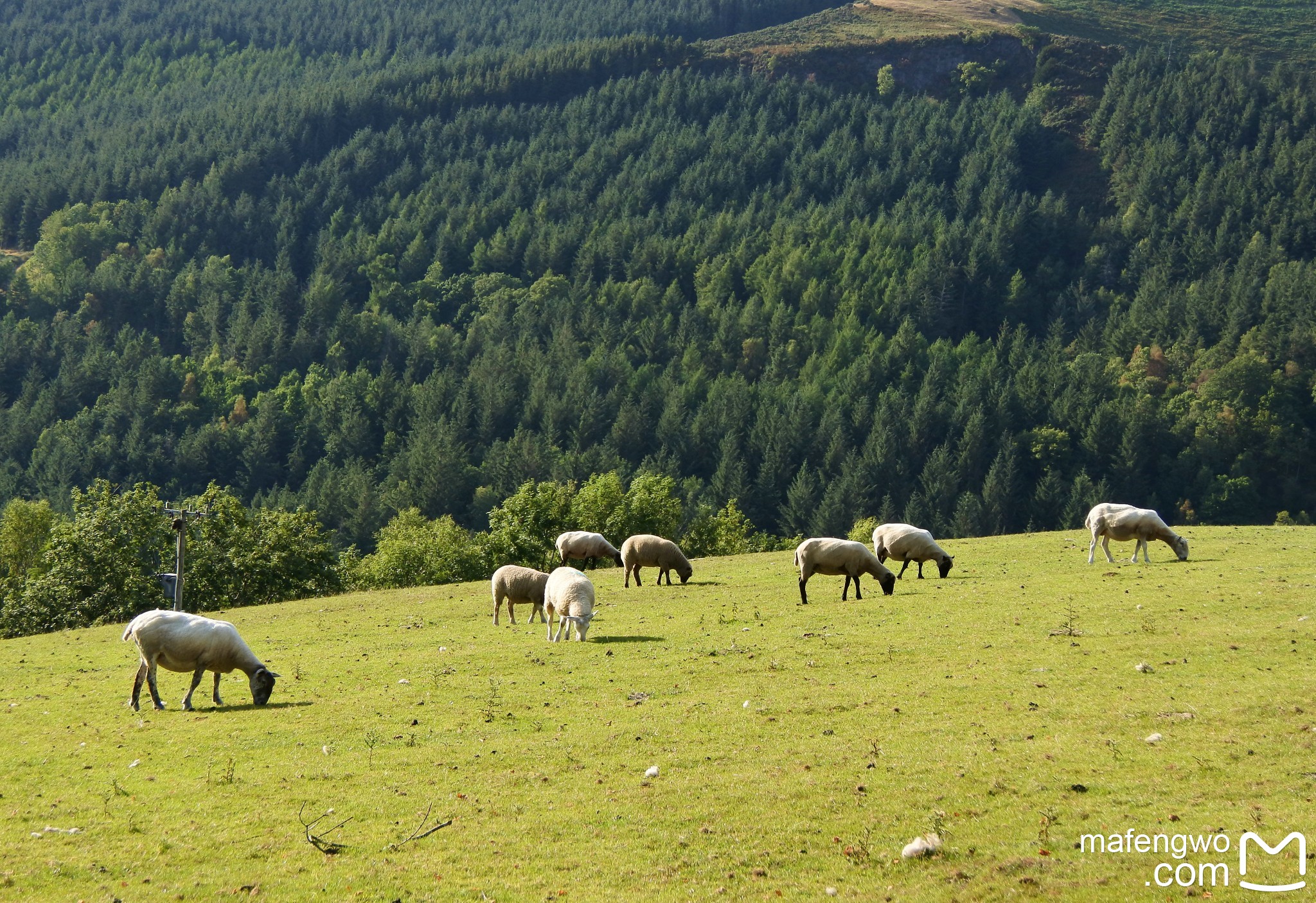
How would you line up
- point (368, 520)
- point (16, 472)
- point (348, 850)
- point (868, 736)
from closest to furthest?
1. point (348, 850)
2. point (868, 736)
3. point (368, 520)
4. point (16, 472)

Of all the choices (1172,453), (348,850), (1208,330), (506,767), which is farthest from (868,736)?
(1208,330)

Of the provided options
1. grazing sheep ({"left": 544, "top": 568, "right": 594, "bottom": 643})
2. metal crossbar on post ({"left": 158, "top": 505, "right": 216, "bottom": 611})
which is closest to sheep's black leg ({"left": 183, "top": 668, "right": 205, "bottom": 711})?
grazing sheep ({"left": 544, "top": 568, "right": 594, "bottom": 643})

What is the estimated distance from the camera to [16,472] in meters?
188

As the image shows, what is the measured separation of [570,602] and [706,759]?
11751 mm

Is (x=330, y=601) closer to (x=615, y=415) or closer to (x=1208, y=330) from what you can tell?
(x=615, y=415)

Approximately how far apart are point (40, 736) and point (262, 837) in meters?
8.45

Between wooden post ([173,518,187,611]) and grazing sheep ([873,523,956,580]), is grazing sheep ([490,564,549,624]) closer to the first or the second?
grazing sheep ([873,523,956,580])

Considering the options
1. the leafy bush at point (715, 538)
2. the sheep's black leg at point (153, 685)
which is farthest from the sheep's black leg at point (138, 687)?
the leafy bush at point (715, 538)

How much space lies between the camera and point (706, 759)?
1950 cm

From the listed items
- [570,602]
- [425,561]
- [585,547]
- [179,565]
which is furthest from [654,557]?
[425,561]

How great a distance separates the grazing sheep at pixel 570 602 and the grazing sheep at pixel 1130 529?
58.2 ft

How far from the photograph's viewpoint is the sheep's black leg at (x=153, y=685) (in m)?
24.1

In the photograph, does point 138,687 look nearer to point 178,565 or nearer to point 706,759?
point 706,759

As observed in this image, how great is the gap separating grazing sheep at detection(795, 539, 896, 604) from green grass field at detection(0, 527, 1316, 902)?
215 cm
